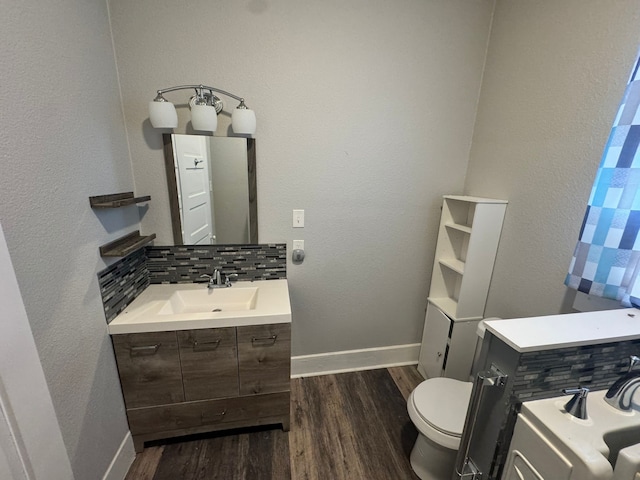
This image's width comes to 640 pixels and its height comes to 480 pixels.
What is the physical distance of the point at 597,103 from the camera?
1.17 m

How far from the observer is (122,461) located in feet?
4.49

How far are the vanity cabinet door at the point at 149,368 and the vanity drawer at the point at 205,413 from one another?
58 millimetres

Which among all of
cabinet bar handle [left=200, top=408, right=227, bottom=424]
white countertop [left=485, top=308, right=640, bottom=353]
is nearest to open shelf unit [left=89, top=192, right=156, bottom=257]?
cabinet bar handle [left=200, top=408, right=227, bottom=424]

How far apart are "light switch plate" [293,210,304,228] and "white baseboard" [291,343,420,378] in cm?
103

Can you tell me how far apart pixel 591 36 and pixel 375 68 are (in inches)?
38.5

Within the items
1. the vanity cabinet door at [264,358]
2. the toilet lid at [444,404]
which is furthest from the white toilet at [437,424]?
the vanity cabinet door at [264,358]

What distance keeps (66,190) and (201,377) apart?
1059 millimetres

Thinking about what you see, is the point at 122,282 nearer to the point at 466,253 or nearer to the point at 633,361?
the point at 466,253

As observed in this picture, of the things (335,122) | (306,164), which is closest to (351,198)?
(306,164)

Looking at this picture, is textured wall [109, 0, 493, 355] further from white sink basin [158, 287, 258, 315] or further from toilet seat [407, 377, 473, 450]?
toilet seat [407, 377, 473, 450]

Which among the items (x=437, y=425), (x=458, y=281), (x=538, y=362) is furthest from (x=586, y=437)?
(x=458, y=281)

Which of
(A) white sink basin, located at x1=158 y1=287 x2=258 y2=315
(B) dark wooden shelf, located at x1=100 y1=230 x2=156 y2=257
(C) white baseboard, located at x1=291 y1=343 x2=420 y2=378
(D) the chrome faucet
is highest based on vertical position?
(B) dark wooden shelf, located at x1=100 y1=230 x2=156 y2=257

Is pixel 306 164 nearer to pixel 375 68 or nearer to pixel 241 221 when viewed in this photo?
pixel 241 221

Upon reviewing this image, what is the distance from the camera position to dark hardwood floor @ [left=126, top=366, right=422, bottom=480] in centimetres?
143
